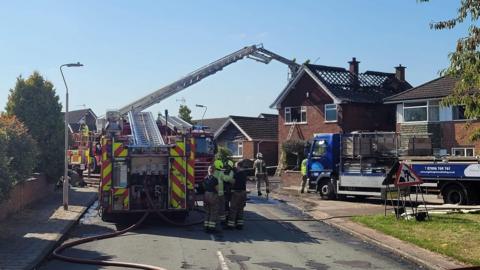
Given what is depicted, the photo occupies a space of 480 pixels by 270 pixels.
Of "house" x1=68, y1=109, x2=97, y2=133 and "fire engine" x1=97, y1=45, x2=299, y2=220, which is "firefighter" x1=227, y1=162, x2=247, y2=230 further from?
"house" x1=68, y1=109, x2=97, y2=133

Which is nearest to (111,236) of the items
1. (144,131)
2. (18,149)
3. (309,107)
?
(18,149)

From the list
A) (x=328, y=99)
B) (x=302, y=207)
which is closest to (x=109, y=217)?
(x=302, y=207)

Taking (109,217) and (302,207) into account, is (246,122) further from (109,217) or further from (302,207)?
(109,217)

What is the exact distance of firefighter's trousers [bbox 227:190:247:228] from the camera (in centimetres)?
1543

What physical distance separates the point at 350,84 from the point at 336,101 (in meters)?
3.51

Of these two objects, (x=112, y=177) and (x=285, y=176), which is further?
(x=285, y=176)

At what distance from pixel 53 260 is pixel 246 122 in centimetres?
4289

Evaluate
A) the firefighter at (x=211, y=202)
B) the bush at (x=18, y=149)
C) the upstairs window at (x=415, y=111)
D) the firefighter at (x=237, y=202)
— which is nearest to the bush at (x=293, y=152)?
A: the upstairs window at (x=415, y=111)

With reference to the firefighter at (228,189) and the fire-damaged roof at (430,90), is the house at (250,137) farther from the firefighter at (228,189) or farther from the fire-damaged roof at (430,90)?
the firefighter at (228,189)

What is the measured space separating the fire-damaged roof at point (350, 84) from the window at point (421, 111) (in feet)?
17.0

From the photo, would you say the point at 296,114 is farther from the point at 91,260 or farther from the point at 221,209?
the point at 91,260

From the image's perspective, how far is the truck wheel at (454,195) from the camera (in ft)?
69.2

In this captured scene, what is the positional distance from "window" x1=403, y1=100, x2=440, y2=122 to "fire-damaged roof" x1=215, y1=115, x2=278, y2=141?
1756 cm

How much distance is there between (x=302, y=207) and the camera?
72.1 ft
